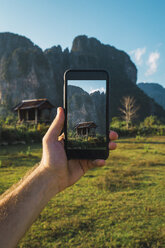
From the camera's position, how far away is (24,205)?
4.07 ft

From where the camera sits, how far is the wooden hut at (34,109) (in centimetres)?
1783

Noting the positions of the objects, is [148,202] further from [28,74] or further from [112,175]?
[28,74]

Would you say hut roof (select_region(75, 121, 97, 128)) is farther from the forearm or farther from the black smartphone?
the forearm

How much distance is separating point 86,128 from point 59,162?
456 millimetres

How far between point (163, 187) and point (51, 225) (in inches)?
107

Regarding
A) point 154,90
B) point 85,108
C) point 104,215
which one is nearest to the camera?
point 85,108

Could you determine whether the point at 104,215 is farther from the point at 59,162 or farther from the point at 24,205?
the point at 24,205

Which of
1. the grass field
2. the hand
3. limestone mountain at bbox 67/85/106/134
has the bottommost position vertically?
the grass field

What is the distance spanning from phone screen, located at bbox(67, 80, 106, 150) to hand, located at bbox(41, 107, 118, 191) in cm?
10

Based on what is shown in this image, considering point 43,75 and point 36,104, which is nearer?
point 36,104

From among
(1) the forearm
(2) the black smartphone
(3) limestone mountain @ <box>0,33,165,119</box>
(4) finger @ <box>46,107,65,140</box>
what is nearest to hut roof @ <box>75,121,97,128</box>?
(2) the black smartphone

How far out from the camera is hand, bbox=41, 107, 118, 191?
5.20ft

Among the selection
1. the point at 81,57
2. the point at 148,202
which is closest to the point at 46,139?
the point at 148,202

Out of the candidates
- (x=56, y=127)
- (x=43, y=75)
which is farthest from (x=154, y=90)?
(x=56, y=127)
